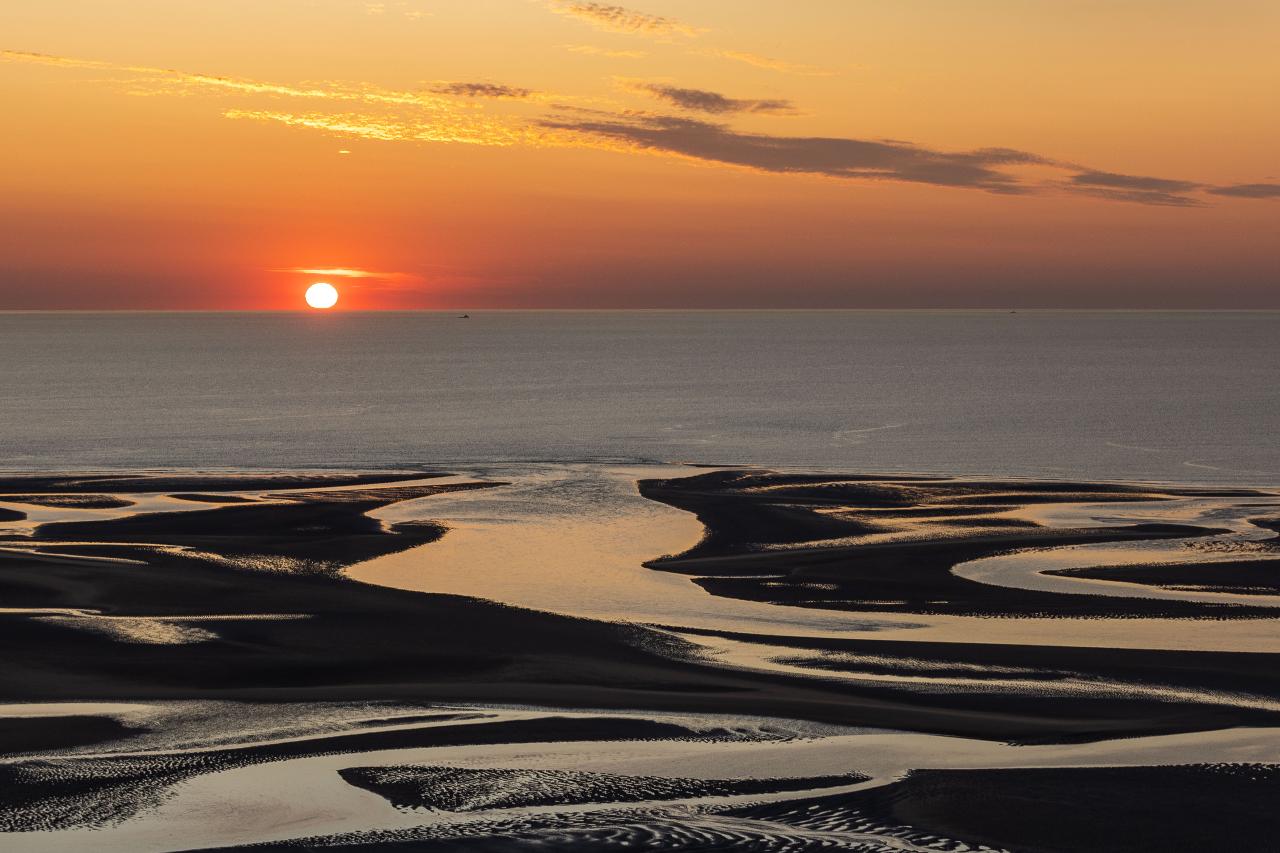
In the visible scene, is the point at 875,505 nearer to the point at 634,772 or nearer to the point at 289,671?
the point at 289,671

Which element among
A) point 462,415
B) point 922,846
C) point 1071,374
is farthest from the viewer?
point 1071,374

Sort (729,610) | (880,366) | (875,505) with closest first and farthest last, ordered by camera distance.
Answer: (729,610) → (875,505) → (880,366)

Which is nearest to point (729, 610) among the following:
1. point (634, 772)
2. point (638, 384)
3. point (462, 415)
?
point (634, 772)

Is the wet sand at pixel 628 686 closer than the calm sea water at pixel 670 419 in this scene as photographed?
Yes

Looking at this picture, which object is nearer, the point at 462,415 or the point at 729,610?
the point at 729,610

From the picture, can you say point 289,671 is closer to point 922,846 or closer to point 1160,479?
point 922,846

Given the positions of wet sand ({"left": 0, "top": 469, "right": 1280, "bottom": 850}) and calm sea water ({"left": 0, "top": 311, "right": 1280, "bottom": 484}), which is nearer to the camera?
wet sand ({"left": 0, "top": 469, "right": 1280, "bottom": 850})

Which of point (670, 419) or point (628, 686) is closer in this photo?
point (628, 686)
